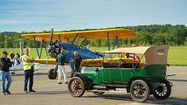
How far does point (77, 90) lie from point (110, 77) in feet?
4.68

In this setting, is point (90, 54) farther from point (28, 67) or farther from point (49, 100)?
point (49, 100)

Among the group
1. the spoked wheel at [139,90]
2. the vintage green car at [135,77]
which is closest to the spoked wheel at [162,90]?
the vintage green car at [135,77]

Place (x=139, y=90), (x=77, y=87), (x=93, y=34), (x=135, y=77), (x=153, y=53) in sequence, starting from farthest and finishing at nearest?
1. (x=93, y=34)
2. (x=77, y=87)
3. (x=153, y=53)
4. (x=135, y=77)
5. (x=139, y=90)

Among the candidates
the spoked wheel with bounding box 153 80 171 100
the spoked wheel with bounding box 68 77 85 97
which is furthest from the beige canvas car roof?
the spoked wheel with bounding box 68 77 85 97

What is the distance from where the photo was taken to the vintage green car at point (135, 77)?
39.1ft

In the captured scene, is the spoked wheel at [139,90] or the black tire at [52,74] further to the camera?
the black tire at [52,74]

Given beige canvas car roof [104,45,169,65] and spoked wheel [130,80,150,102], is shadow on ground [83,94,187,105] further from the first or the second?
beige canvas car roof [104,45,169,65]

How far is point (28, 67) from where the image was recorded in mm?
14789

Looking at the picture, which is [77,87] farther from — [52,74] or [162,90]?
[52,74]

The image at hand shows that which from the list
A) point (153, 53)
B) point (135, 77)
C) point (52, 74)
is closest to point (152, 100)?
point (135, 77)

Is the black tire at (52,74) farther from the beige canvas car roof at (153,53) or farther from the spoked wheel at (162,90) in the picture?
the spoked wheel at (162,90)

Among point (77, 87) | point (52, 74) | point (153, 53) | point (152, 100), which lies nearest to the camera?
point (153, 53)

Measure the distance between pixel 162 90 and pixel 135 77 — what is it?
3.43ft

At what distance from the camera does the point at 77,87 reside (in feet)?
44.0
